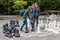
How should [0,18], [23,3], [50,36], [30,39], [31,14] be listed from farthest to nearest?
[23,3], [0,18], [31,14], [50,36], [30,39]

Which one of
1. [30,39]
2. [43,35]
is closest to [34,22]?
[43,35]

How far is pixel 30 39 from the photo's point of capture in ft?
38.5

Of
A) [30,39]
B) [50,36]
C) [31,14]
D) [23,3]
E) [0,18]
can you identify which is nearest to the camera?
[30,39]

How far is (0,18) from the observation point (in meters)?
22.2

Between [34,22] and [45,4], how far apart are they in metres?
12.2

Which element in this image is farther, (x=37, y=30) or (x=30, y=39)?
(x=37, y=30)

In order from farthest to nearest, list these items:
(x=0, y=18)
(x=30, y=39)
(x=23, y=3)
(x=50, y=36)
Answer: (x=23, y=3) < (x=0, y=18) < (x=50, y=36) < (x=30, y=39)

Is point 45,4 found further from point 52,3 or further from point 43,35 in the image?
point 43,35

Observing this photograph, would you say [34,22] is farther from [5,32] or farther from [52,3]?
[52,3]

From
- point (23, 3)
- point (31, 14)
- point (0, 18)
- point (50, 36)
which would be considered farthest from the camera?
point (23, 3)

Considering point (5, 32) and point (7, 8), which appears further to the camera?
point (7, 8)

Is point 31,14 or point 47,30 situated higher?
point 31,14

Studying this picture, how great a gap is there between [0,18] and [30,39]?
10849mm

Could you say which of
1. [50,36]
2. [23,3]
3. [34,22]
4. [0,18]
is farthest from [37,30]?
[23,3]
